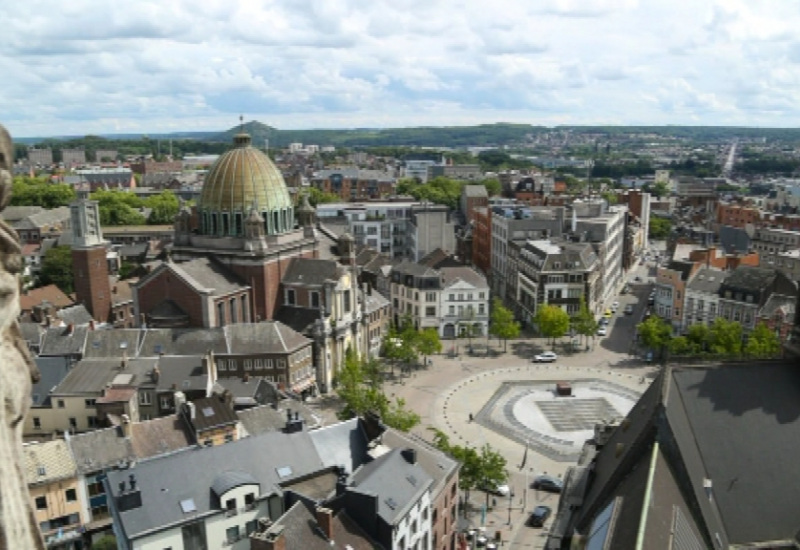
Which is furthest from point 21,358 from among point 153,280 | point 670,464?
point 153,280

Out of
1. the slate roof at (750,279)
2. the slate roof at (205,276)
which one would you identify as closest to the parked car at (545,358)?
the slate roof at (750,279)

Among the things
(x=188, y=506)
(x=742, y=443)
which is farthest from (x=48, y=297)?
(x=742, y=443)

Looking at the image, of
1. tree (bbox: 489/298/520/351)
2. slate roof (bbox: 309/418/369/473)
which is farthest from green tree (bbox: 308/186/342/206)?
slate roof (bbox: 309/418/369/473)

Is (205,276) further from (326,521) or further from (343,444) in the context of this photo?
(326,521)

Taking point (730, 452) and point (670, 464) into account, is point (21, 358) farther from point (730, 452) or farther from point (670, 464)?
point (730, 452)

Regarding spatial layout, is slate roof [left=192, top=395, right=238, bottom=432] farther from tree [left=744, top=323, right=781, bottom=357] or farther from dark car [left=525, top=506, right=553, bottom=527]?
tree [left=744, top=323, right=781, bottom=357]

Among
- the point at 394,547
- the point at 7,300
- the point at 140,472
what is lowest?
the point at 394,547
